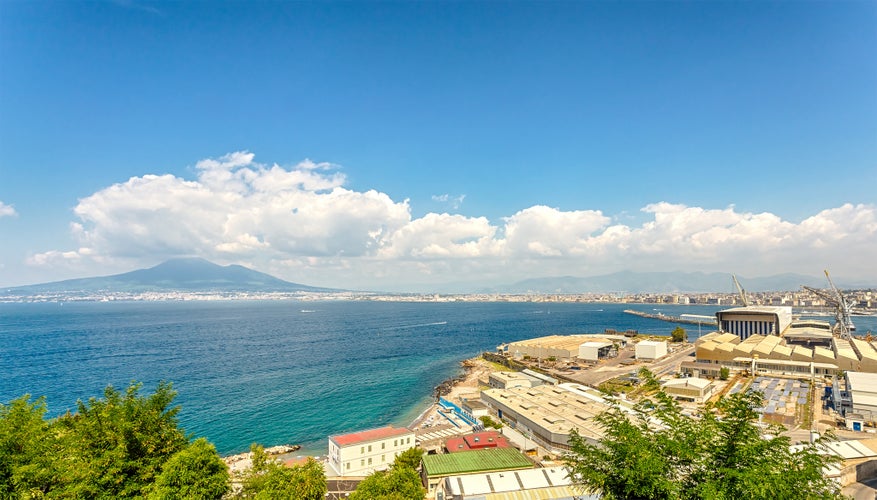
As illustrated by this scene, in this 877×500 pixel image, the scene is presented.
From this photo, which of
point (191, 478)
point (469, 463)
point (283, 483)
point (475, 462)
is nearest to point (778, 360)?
point (475, 462)

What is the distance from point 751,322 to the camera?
Answer: 233ft

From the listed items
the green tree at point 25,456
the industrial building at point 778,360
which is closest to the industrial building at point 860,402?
the industrial building at point 778,360

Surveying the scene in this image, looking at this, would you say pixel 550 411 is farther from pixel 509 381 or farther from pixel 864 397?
pixel 864 397

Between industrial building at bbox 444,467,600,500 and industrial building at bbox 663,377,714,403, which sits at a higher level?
industrial building at bbox 444,467,600,500

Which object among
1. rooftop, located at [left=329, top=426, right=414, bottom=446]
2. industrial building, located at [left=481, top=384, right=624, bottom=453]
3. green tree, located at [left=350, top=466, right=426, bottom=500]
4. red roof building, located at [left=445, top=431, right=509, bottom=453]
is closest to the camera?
green tree, located at [left=350, top=466, right=426, bottom=500]

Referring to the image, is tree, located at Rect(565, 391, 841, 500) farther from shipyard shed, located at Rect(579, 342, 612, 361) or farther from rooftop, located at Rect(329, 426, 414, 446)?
shipyard shed, located at Rect(579, 342, 612, 361)

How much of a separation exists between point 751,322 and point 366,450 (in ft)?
247

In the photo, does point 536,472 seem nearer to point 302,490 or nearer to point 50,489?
point 302,490

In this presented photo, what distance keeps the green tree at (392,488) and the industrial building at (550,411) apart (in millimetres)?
12027

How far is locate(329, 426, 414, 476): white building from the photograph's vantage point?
78.0 ft

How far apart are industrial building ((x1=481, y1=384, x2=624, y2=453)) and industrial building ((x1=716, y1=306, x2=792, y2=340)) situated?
5033 centimetres

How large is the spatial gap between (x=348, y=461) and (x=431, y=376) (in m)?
30.5

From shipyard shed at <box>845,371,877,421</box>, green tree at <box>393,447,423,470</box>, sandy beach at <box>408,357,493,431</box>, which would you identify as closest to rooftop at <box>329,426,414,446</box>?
green tree at <box>393,447,423,470</box>

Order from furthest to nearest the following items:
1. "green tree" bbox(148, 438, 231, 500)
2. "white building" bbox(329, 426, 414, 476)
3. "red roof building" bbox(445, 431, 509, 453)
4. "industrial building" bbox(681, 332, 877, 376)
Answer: "industrial building" bbox(681, 332, 877, 376), "red roof building" bbox(445, 431, 509, 453), "white building" bbox(329, 426, 414, 476), "green tree" bbox(148, 438, 231, 500)
